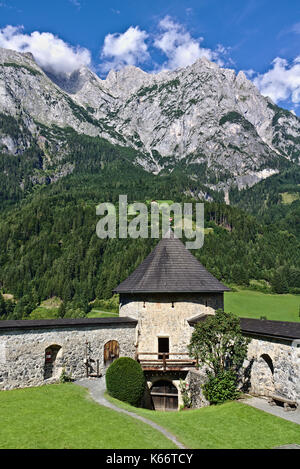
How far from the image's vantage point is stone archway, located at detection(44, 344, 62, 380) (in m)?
A: 22.7

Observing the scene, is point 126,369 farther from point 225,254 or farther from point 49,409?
point 225,254

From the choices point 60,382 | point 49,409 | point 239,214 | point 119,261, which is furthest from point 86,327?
point 239,214

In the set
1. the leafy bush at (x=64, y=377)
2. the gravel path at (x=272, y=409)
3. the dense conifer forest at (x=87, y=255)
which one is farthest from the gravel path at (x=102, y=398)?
the dense conifer forest at (x=87, y=255)

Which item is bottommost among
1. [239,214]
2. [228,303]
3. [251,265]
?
[228,303]

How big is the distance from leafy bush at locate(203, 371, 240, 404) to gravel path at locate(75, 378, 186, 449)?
573cm

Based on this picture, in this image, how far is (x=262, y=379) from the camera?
19906mm

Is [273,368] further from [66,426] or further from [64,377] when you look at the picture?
[64,377]

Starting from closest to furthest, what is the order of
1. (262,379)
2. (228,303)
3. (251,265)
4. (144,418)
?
(144,418)
(262,379)
(228,303)
(251,265)

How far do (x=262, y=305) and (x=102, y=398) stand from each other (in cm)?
6654

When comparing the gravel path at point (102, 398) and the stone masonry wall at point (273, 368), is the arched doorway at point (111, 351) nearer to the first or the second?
the gravel path at point (102, 398)

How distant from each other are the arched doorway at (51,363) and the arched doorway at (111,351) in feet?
10.8

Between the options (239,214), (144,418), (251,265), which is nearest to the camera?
(144,418)

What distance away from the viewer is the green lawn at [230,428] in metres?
12.8
